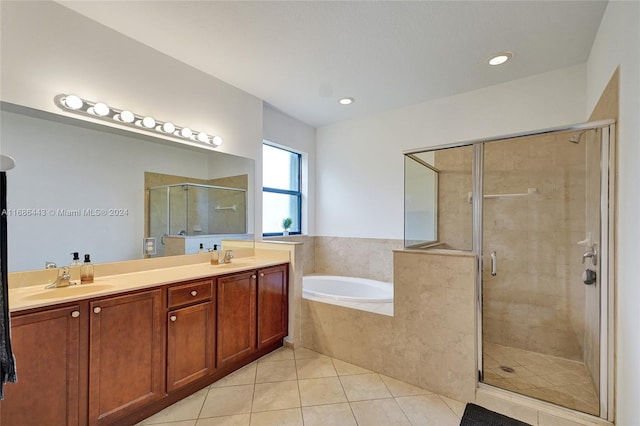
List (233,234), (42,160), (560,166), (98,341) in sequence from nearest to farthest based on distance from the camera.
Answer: (98,341) → (42,160) → (560,166) → (233,234)

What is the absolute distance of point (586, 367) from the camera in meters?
2.17

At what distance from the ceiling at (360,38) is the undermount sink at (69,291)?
1.76 m

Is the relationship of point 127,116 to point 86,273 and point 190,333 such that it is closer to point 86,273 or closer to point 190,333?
point 86,273

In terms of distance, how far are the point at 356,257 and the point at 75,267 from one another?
9.23 ft

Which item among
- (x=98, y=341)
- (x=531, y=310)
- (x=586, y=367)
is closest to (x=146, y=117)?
(x=98, y=341)

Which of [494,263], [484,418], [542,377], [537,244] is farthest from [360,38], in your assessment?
[542,377]

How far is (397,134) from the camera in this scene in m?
3.46

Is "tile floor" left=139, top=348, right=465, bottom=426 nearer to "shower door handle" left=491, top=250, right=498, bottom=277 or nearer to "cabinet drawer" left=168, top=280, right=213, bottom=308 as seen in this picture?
"cabinet drawer" left=168, top=280, right=213, bottom=308

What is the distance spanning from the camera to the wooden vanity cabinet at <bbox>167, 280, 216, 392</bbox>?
6.00 feet

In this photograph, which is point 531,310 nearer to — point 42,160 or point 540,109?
point 540,109

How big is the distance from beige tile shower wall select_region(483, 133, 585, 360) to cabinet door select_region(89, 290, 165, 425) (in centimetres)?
228

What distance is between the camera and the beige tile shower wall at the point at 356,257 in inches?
138

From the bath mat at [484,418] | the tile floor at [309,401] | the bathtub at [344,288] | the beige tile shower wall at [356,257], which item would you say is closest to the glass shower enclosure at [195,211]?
the bathtub at [344,288]

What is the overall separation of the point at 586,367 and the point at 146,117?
12.8ft
